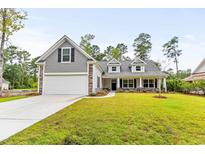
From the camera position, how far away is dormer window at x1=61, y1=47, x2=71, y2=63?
1702cm

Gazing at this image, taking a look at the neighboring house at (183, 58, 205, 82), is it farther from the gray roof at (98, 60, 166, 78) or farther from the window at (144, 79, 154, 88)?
the window at (144, 79, 154, 88)

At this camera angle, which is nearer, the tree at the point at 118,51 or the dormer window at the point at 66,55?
the dormer window at the point at 66,55

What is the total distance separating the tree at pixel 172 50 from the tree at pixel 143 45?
151 inches

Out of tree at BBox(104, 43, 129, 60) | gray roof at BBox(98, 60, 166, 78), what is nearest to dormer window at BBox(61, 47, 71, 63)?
gray roof at BBox(98, 60, 166, 78)

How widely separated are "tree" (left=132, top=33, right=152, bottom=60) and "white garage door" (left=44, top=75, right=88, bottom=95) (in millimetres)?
26484

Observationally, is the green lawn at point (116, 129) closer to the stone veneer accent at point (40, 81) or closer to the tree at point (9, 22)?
the stone veneer accent at point (40, 81)

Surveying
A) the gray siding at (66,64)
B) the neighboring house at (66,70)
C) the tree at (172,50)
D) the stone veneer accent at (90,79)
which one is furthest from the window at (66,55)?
the tree at (172,50)

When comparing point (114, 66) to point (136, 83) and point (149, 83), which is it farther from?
point (149, 83)

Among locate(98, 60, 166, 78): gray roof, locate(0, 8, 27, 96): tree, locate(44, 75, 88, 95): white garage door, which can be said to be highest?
locate(0, 8, 27, 96): tree

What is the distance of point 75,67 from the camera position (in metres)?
16.7

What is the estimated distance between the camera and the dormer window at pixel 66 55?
670 inches

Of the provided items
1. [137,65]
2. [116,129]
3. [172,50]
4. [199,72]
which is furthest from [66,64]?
[172,50]
